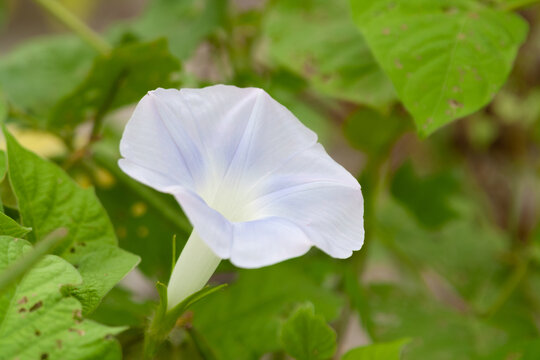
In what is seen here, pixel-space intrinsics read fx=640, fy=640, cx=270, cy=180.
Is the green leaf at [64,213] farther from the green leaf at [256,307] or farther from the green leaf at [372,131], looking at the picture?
the green leaf at [372,131]

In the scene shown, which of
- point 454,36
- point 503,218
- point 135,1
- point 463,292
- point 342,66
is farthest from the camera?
point 135,1

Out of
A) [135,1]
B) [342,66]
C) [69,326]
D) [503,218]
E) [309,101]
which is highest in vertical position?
[69,326]

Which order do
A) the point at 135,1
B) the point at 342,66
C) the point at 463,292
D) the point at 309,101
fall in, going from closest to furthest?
the point at 342,66
the point at 463,292
the point at 309,101
the point at 135,1

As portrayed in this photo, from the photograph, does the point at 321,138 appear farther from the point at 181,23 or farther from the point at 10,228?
the point at 10,228

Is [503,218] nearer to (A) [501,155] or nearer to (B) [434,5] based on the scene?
(A) [501,155]

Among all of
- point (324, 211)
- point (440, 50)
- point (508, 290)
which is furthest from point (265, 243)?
point (508, 290)

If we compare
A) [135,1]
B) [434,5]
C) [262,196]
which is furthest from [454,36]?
[135,1]
